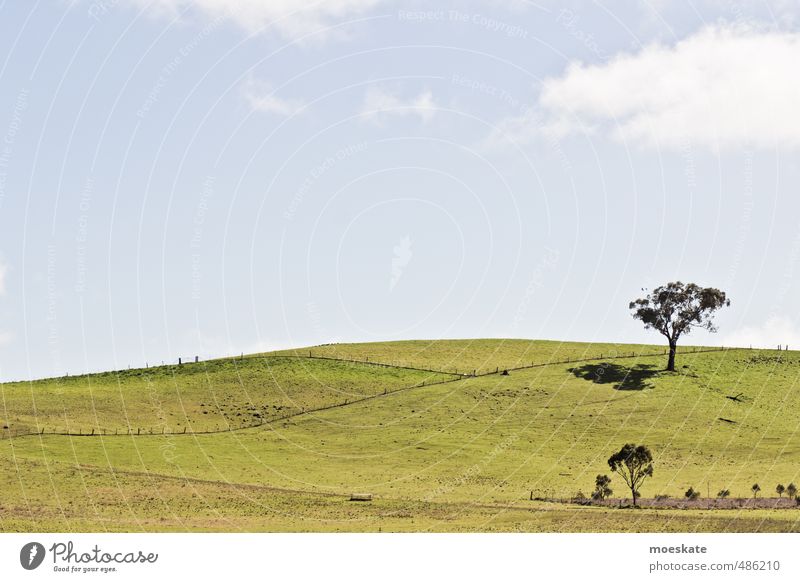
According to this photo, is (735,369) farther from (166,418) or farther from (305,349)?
(166,418)

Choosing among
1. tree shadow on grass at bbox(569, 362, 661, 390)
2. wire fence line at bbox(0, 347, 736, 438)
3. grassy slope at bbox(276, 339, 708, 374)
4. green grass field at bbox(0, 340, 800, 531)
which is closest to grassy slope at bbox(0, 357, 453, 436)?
green grass field at bbox(0, 340, 800, 531)

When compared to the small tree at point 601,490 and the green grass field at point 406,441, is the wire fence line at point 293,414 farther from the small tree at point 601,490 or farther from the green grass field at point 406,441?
the small tree at point 601,490

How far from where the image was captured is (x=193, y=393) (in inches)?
4840

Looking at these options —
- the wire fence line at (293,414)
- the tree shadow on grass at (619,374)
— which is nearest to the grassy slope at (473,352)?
the wire fence line at (293,414)

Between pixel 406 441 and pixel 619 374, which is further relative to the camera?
pixel 619 374

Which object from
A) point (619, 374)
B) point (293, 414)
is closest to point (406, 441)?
point (293, 414)

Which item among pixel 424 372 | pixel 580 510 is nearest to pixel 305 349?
pixel 424 372

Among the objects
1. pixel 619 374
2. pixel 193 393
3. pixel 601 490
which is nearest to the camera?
pixel 601 490

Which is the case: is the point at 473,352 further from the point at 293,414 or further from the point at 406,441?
Result: the point at 406,441

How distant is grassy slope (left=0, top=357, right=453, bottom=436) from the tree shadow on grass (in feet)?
63.8
